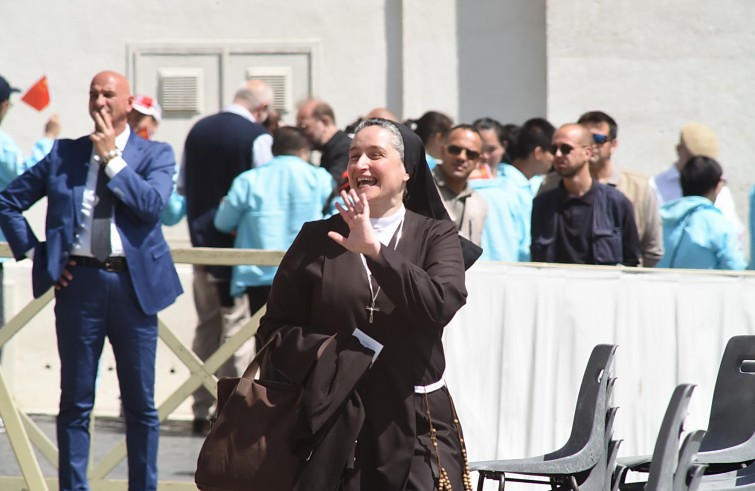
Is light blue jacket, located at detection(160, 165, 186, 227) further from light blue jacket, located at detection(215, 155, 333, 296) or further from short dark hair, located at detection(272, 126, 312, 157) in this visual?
short dark hair, located at detection(272, 126, 312, 157)

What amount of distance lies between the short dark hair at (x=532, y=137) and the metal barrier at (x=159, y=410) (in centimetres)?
382

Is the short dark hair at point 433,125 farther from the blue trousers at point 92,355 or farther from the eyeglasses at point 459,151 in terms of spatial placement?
the blue trousers at point 92,355

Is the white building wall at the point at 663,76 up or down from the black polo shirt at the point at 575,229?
up

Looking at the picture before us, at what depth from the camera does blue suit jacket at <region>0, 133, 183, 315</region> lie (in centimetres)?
655

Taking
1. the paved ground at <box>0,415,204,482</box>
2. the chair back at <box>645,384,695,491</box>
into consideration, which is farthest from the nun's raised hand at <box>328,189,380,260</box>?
the paved ground at <box>0,415,204,482</box>

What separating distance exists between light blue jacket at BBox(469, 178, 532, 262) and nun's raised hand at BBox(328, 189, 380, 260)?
414 centimetres

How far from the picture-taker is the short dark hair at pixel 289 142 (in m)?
8.70

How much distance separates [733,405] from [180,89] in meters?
7.73

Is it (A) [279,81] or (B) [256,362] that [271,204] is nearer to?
(A) [279,81]

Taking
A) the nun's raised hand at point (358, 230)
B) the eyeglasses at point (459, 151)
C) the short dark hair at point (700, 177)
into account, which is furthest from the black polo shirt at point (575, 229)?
the nun's raised hand at point (358, 230)

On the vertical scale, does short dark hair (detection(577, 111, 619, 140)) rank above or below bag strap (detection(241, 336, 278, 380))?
above

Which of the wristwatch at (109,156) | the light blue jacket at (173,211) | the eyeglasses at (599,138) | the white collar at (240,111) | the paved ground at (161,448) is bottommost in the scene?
the paved ground at (161,448)

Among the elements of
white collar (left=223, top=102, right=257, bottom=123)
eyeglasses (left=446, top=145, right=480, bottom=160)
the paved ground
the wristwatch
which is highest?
white collar (left=223, top=102, right=257, bottom=123)

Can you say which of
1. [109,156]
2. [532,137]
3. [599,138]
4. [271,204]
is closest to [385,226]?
[109,156]
